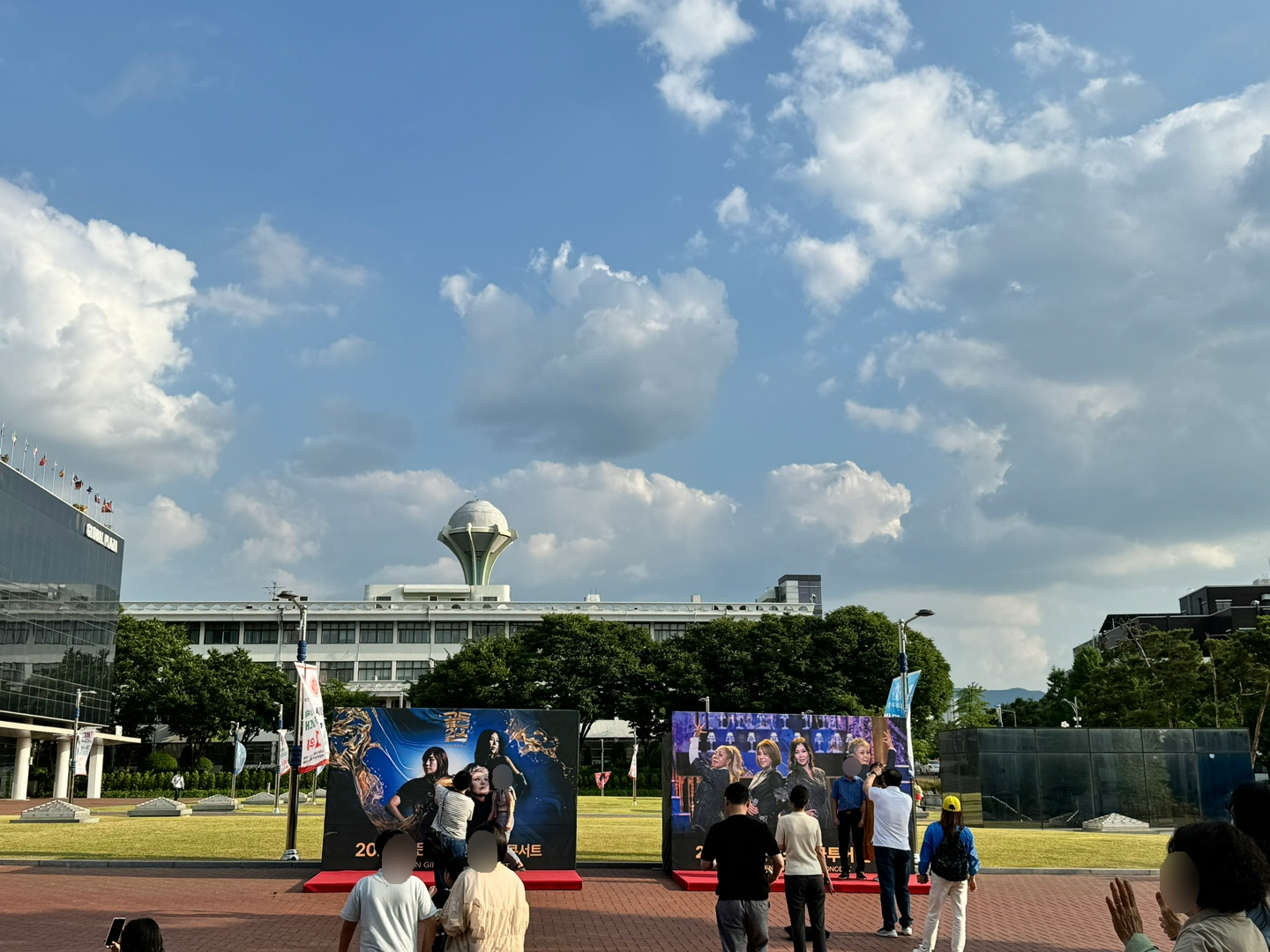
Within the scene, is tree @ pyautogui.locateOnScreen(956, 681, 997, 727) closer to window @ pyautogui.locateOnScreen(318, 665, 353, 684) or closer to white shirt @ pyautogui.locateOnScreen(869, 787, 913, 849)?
window @ pyautogui.locateOnScreen(318, 665, 353, 684)

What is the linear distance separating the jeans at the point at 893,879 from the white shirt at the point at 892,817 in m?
0.09

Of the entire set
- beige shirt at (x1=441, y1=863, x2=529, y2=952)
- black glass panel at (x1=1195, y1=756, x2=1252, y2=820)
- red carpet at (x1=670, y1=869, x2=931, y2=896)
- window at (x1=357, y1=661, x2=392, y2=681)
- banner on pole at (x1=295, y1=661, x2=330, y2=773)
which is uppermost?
window at (x1=357, y1=661, x2=392, y2=681)

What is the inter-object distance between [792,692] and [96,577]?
40.1 metres

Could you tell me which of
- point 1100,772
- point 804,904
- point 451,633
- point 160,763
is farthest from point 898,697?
point 451,633

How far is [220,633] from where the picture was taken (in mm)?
92188

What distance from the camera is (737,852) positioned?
8.91 metres

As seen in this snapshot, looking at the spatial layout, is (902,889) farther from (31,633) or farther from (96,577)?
(96,577)

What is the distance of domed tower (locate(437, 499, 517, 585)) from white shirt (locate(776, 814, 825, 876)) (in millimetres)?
95416

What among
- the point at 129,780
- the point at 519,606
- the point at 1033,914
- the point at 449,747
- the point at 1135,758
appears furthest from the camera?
the point at 519,606

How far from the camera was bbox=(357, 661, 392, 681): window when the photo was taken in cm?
9181

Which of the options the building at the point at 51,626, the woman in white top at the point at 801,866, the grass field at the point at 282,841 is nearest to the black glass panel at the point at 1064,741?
the grass field at the point at 282,841

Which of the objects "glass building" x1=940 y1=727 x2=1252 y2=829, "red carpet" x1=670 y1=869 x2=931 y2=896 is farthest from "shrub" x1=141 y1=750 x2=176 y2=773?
"red carpet" x1=670 y1=869 x2=931 y2=896

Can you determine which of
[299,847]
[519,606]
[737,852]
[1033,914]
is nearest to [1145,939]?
[737,852]

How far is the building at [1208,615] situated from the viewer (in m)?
104
